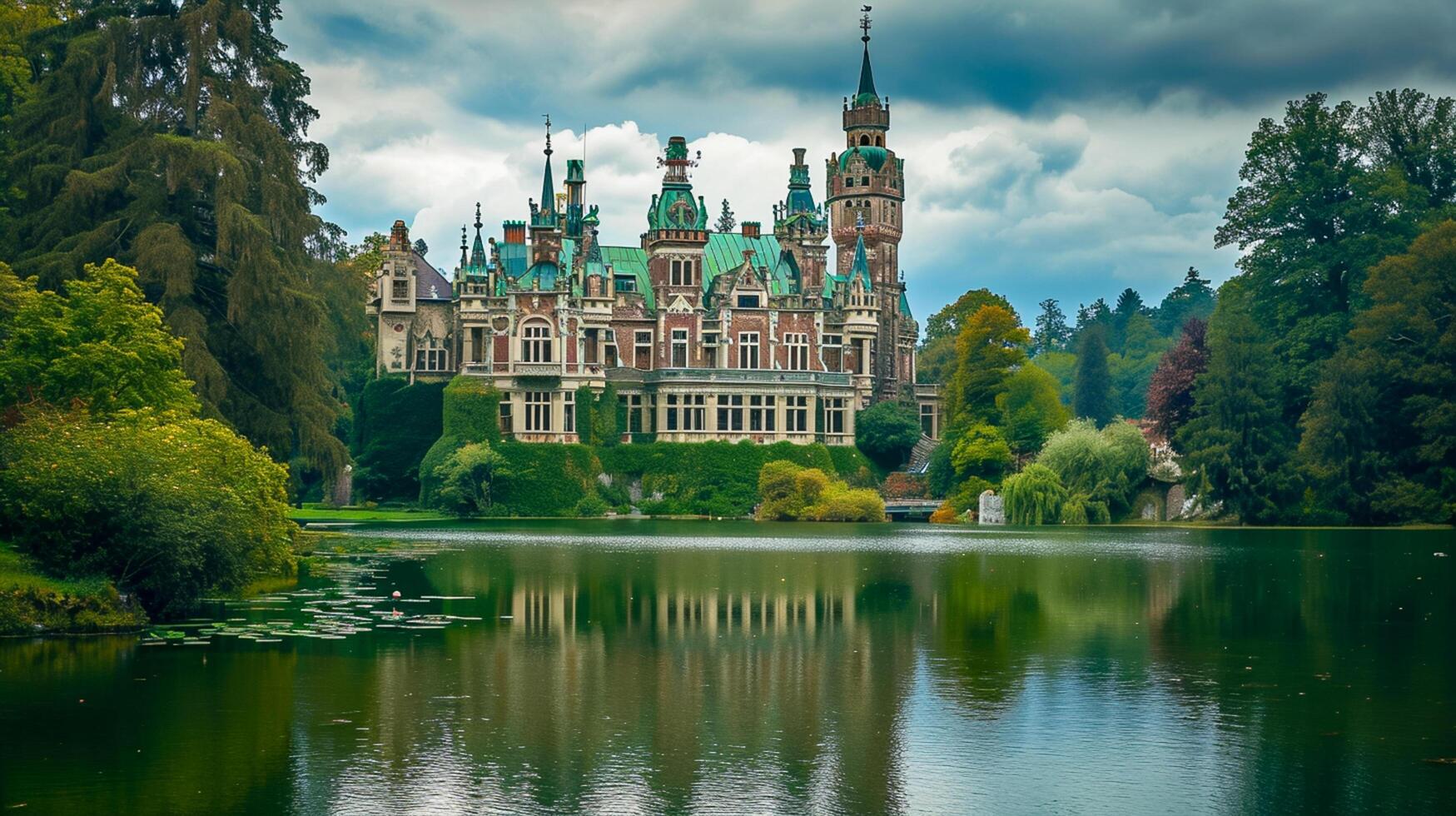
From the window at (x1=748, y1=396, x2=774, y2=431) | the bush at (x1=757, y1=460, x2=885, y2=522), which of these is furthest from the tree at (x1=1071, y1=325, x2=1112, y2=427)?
the bush at (x1=757, y1=460, x2=885, y2=522)

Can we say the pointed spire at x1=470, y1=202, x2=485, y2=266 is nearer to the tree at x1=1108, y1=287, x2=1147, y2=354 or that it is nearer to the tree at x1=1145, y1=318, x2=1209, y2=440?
the tree at x1=1145, y1=318, x2=1209, y2=440

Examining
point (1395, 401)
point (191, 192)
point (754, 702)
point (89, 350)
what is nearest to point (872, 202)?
point (1395, 401)

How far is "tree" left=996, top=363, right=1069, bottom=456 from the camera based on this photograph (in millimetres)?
77938

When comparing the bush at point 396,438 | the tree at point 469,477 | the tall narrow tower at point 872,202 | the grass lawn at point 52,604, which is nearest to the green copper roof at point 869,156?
the tall narrow tower at point 872,202

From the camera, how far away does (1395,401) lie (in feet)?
213

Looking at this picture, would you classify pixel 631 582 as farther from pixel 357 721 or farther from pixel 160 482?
pixel 357 721

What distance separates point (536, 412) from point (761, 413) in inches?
426

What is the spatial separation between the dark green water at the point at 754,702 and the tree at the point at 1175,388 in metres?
34.9

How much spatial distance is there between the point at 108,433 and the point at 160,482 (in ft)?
7.29

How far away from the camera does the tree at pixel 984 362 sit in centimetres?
8006

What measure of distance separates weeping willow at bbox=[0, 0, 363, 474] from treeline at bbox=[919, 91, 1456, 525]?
34850mm

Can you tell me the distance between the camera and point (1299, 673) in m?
23.2

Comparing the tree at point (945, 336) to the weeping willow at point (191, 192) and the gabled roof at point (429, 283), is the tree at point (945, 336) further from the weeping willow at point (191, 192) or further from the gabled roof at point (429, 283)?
the weeping willow at point (191, 192)

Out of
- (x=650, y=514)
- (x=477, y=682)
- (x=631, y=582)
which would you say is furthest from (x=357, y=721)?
(x=650, y=514)
